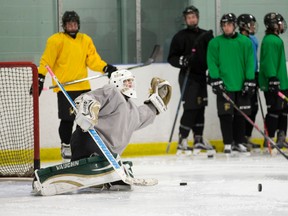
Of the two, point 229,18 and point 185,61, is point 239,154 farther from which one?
point 229,18

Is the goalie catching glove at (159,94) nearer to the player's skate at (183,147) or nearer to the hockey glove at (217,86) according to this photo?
the hockey glove at (217,86)

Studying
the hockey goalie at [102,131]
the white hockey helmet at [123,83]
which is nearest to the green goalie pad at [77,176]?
the hockey goalie at [102,131]

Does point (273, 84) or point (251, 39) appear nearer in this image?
point (273, 84)

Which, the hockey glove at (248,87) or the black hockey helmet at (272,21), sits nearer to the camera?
the hockey glove at (248,87)

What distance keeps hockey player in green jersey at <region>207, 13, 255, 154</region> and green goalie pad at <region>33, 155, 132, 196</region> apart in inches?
115

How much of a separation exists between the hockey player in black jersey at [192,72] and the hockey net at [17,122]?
4.91 ft

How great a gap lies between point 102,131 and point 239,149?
119 inches

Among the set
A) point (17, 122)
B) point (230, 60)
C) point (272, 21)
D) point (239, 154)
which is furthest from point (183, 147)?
point (17, 122)

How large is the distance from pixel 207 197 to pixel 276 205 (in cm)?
52

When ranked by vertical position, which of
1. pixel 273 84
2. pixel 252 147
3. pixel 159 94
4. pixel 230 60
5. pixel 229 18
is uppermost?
pixel 229 18

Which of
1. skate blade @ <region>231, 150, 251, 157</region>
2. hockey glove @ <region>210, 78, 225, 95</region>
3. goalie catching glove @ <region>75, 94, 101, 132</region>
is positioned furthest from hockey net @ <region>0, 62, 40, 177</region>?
skate blade @ <region>231, 150, 251, 157</region>

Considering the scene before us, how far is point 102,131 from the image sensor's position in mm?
5816

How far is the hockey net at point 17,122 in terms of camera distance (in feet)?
22.0

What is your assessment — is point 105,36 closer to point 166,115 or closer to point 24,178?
Answer: point 166,115
